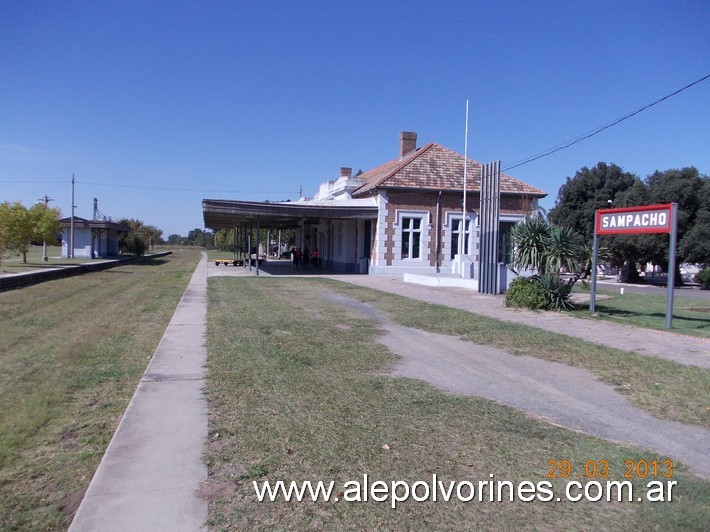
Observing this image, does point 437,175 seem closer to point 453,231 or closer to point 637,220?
point 453,231

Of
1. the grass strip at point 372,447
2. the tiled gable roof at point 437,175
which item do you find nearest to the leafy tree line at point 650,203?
the tiled gable roof at point 437,175

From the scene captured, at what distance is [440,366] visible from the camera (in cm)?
814

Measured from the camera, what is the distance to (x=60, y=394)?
6.65 meters

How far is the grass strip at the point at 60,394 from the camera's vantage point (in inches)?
164

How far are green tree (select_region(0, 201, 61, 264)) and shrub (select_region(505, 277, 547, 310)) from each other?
2949cm

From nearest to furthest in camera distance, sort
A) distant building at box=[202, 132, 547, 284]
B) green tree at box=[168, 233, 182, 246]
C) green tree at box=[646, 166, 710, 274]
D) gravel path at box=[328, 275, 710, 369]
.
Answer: gravel path at box=[328, 275, 710, 369], distant building at box=[202, 132, 547, 284], green tree at box=[646, 166, 710, 274], green tree at box=[168, 233, 182, 246]

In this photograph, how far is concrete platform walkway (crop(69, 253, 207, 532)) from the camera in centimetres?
358

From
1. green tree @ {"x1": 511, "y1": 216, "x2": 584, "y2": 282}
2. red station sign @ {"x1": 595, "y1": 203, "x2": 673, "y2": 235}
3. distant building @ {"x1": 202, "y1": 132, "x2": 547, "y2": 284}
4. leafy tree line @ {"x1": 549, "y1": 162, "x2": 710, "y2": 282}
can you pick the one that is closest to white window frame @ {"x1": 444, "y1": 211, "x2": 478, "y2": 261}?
distant building @ {"x1": 202, "y1": 132, "x2": 547, "y2": 284}

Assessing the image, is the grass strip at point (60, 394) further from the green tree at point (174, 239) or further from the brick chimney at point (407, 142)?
the green tree at point (174, 239)

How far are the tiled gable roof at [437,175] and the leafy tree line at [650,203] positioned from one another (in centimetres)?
740

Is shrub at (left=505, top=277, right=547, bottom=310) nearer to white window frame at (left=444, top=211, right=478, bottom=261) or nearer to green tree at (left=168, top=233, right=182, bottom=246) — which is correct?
white window frame at (left=444, top=211, right=478, bottom=261)

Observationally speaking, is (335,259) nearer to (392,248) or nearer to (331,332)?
(392,248)

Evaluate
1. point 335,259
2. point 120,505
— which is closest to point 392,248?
point 335,259

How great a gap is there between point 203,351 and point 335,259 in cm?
2804
